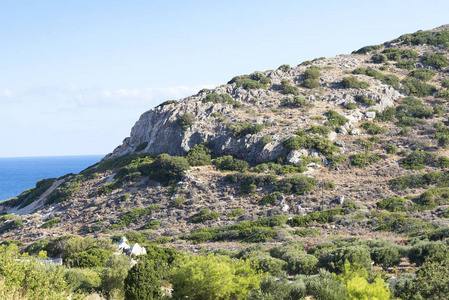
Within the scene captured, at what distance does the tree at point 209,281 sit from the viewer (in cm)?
1323

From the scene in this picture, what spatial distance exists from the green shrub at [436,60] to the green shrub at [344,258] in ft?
162

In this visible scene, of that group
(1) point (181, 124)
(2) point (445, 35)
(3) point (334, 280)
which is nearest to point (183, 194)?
(1) point (181, 124)

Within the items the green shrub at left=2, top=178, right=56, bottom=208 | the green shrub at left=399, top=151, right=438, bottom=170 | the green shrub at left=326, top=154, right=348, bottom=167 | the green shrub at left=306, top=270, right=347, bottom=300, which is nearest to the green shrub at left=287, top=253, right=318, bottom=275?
the green shrub at left=306, top=270, right=347, bottom=300

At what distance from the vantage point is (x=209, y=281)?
43.9ft

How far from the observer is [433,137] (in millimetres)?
40688

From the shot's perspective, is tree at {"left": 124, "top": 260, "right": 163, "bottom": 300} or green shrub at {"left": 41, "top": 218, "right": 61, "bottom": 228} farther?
green shrub at {"left": 41, "top": 218, "right": 61, "bottom": 228}

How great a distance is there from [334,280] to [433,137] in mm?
33900

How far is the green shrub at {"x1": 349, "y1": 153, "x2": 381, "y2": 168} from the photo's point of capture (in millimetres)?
38250

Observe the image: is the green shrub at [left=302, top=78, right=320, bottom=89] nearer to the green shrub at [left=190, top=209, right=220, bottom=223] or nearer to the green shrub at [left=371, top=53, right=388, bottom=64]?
the green shrub at [left=371, top=53, right=388, bottom=64]

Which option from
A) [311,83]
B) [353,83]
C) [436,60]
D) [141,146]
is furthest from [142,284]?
[436,60]

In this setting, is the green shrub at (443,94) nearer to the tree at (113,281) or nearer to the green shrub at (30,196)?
the tree at (113,281)

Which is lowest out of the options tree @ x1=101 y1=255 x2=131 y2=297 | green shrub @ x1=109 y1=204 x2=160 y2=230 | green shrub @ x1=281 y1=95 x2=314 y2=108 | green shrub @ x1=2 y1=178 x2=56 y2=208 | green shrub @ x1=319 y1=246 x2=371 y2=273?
green shrub @ x1=319 y1=246 x2=371 y2=273

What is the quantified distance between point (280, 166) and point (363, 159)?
8703 mm

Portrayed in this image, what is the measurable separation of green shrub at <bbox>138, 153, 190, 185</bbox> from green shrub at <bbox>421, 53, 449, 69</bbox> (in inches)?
1630
